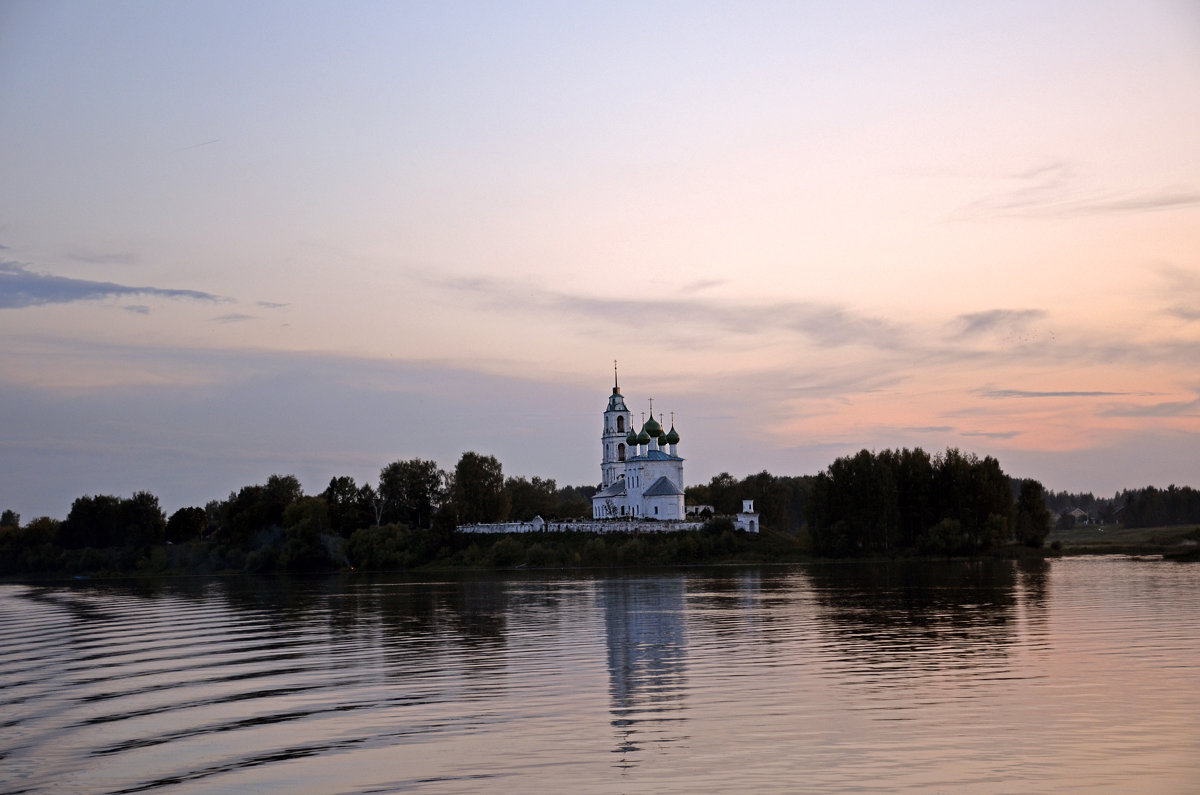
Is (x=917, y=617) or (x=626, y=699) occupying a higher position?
(x=626, y=699)

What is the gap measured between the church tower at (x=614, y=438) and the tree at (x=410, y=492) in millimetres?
21333

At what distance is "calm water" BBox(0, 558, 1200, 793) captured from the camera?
19.0 m

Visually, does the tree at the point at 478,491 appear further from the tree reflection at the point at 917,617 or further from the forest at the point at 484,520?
the tree reflection at the point at 917,617

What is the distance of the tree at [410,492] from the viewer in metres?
138

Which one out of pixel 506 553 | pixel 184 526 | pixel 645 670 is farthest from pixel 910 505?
pixel 184 526

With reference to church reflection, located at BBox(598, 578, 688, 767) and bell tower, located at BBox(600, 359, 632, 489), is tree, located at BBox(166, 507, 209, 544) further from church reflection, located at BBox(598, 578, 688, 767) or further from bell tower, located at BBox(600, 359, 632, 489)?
church reflection, located at BBox(598, 578, 688, 767)

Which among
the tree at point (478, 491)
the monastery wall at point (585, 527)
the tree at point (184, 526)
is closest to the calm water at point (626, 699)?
the monastery wall at point (585, 527)

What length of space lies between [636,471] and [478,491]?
60.5ft

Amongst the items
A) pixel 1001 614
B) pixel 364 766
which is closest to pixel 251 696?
pixel 364 766

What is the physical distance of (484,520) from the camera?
131500 millimetres

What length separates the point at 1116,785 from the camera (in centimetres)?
1712

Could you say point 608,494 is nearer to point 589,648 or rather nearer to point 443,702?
point 589,648

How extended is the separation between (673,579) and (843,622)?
1535 inches

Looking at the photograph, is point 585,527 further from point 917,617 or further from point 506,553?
point 917,617
